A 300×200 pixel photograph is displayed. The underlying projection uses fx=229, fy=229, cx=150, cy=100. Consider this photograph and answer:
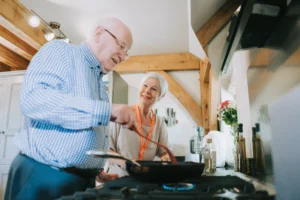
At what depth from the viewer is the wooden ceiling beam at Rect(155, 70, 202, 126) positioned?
10.9 ft

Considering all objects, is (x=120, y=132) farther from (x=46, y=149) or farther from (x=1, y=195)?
(x=1, y=195)

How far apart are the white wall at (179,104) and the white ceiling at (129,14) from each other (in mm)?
795

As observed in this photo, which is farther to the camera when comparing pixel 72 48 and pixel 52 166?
pixel 72 48

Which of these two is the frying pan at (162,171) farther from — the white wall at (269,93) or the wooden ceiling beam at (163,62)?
the wooden ceiling beam at (163,62)

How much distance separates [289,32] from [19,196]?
0.97 metres

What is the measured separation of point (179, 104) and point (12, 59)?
101 inches

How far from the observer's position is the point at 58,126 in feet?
2.55

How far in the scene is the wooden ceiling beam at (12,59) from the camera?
10.6 ft

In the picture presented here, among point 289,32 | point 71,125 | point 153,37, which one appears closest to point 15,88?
point 153,37

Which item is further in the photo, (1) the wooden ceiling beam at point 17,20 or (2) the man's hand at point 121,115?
(1) the wooden ceiling beam at point 17,20

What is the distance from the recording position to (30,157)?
76cm

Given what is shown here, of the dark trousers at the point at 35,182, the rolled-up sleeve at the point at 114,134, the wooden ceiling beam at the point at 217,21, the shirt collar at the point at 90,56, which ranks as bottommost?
the dark trousers at the point at 35,182

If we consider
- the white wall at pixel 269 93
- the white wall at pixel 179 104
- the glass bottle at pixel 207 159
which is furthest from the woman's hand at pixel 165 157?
the white wall at pixel 179 104

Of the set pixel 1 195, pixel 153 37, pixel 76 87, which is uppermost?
pixel 153 37
